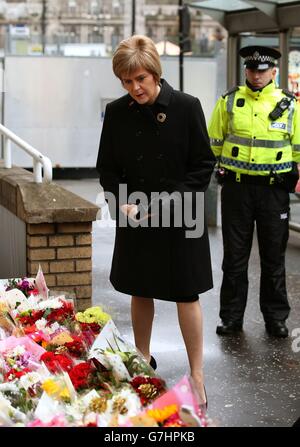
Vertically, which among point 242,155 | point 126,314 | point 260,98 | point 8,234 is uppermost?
point 260,98

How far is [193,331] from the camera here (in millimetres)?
4520

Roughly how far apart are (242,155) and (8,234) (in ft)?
5.73

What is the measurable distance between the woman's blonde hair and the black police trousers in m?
1.91

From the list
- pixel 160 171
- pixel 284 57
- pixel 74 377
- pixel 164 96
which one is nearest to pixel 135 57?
pixel 164 96

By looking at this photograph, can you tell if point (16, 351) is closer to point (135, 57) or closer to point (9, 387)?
point (9, 387)

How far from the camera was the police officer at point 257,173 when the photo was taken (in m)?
5.70

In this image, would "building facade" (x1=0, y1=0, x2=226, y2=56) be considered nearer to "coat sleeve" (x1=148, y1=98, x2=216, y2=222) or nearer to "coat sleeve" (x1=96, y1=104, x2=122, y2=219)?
"coat sleeve" (x1=96, y1=104, x2=122, y2=219)

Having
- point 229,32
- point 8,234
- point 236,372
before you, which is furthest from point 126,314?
point 229,32

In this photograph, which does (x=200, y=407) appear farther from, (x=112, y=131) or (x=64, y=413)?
(x=112, y=131)

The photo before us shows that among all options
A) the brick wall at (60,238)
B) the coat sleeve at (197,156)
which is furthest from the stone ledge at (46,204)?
the coat sleeve at (197,156)

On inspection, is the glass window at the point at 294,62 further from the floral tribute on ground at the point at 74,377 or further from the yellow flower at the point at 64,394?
the yellow flower at the point at 64,394

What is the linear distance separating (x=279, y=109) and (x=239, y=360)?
1.66 m

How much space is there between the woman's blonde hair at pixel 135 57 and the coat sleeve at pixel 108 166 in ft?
1.31
